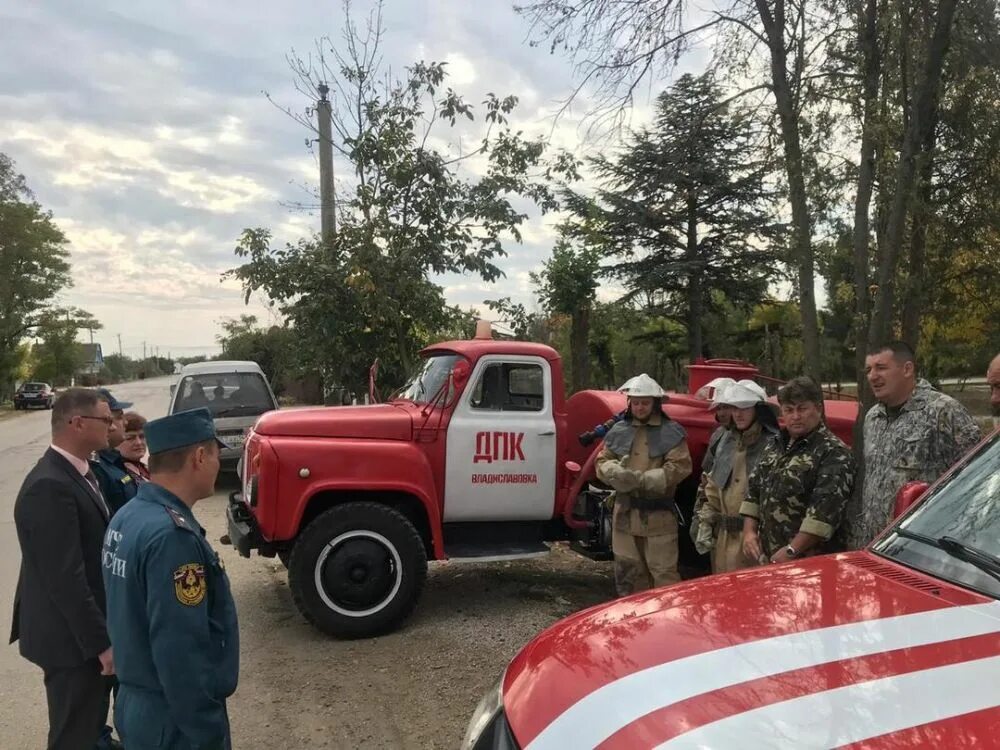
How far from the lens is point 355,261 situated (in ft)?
28.8

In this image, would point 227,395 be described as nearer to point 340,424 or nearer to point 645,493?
point 340,424

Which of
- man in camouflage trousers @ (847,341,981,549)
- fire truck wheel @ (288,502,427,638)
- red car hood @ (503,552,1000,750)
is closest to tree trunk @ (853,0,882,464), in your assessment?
man in camouflage trousers @ (847,341,981,549)

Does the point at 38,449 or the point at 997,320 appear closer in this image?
the point at 997,320

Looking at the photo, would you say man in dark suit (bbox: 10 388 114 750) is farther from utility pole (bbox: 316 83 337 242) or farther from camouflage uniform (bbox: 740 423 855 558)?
utility pole (bbox: 316 83 337 242)

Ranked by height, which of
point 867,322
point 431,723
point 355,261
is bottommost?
point 431,723

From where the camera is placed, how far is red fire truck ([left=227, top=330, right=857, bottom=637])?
4883 mm

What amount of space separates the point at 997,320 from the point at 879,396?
29.7 feet

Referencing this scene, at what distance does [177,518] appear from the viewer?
203cm

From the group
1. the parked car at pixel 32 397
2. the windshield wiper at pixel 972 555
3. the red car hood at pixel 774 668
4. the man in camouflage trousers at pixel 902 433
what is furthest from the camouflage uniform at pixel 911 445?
the parked car at pixel 32 397

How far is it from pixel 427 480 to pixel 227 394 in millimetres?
6857

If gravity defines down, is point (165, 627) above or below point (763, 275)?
→ below

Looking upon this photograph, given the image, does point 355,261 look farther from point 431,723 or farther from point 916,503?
point 916,503

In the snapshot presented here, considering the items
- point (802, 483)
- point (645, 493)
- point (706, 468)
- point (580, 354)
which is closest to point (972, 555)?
point (802, 483)

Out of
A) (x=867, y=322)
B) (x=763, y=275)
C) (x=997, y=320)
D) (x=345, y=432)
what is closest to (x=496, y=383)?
(x=345, y=432)
